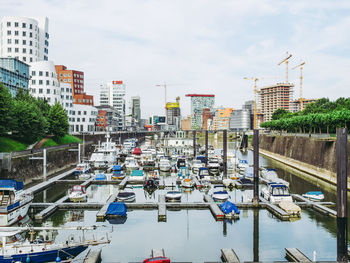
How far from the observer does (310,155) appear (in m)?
73.9

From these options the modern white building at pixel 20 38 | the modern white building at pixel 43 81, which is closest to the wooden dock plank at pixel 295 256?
the modern white building at pixel 43 81

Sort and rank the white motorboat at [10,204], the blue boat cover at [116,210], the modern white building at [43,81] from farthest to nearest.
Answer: the modern white building at [43,81]
the blue boat cover at [116,210]
the white motorboat at [10,204]

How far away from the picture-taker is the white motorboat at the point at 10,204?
30875 millimetres

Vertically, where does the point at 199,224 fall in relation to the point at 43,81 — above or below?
below

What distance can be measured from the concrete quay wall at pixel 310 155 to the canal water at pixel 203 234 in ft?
83.2

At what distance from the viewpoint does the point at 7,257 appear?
2145 cm

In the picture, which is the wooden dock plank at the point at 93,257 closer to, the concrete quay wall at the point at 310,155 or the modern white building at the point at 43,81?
the concrete quay wall at the point at 310,155

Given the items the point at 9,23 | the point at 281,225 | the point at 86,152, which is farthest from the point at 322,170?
the point at 9,23

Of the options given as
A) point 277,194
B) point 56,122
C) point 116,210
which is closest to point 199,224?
point 116,210

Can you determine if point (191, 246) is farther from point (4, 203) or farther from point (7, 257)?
point (4, 203)

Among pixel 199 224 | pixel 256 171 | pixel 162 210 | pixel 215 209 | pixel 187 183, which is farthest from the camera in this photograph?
pixel 187 183

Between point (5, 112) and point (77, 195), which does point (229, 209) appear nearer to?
point (77, 195)

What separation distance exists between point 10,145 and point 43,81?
69257mm

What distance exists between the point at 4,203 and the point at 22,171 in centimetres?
2063
